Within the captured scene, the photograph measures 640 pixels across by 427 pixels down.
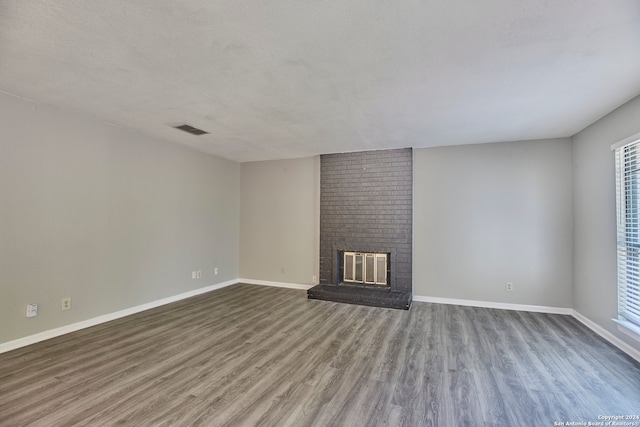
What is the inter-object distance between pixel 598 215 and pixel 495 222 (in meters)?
1.13

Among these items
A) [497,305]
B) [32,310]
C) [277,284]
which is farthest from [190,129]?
[497,305]

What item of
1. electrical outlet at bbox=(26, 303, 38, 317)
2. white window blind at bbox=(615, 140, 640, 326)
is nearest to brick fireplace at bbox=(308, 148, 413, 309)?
white window blind at bbox=(615, 140, 640, 326)

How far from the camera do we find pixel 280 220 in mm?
5566

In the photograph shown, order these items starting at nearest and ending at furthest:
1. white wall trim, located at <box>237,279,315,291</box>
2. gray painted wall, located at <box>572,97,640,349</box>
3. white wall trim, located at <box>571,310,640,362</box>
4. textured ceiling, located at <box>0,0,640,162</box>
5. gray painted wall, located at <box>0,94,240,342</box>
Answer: textured ceiling, located at <box>0,0,640,162</box>
white wall trim, located at <box>571,310,640,362</box>
gray painted wall, located at <box>0,94,240,342</box>
gray painted wall, located at <box>572,97,640,349</box>
white wall trim, located at <box>237,279,315,291</box>

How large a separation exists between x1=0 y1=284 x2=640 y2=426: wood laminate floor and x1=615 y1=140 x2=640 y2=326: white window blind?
50 centimetres

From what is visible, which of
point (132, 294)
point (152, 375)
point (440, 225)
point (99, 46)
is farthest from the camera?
point (440, 225)

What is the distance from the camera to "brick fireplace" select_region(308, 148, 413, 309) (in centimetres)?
470

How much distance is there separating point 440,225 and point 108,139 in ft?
15.5

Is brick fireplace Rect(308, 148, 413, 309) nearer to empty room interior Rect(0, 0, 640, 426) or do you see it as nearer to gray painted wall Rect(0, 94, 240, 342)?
empty room interior Rect(0, 0, 640, 426)

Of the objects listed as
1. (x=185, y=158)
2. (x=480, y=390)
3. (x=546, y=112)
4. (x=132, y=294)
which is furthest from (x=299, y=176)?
(x=480, y=390)

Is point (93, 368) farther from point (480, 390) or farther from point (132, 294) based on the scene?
point (480, 390)

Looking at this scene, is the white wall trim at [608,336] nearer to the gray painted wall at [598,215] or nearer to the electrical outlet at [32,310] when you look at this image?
the gray painted wall at [598,215]

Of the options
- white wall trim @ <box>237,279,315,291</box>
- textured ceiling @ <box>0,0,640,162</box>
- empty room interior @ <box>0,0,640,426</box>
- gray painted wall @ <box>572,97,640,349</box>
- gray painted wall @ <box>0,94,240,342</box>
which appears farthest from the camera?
white wall trim @ <box>237,279,315,291</box>

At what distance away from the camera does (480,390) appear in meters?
2.16
